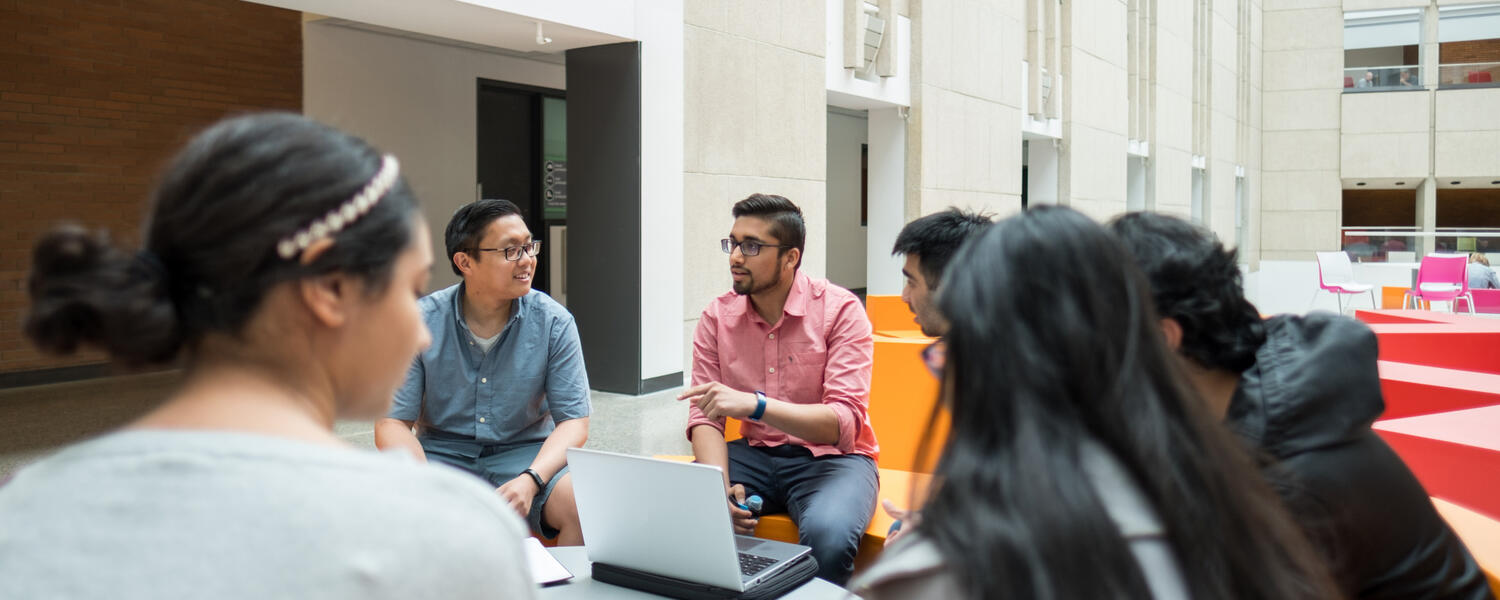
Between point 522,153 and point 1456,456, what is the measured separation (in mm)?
8360

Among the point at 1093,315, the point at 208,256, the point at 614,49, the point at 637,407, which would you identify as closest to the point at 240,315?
the point at 208,256

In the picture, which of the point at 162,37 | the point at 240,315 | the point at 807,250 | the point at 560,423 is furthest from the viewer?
the point at 807,250

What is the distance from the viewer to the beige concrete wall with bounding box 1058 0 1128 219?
47.8 feet

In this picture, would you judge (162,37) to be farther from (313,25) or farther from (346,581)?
(346,581)

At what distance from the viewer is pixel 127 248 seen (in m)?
0.83

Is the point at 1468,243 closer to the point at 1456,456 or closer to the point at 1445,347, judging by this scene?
the point at 1445,347

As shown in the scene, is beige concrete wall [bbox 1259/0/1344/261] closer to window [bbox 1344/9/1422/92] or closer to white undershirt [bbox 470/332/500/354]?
window [bbox 1344/9/1422/92]

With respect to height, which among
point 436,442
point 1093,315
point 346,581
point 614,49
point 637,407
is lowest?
point 637,407

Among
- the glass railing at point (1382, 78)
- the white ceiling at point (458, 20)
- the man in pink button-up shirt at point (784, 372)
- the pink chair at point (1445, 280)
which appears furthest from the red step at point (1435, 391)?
the glass railing at point (1382, 78)

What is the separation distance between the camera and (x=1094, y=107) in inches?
606

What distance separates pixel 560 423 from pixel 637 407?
3733mm

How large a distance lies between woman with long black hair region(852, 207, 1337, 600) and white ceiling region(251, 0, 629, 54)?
5410 millimetres

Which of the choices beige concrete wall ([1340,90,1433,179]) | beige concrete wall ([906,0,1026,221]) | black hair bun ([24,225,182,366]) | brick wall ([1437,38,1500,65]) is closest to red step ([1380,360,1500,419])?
black hair bun ([24,225,182,366])

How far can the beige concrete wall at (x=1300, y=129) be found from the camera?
23.7 metres
